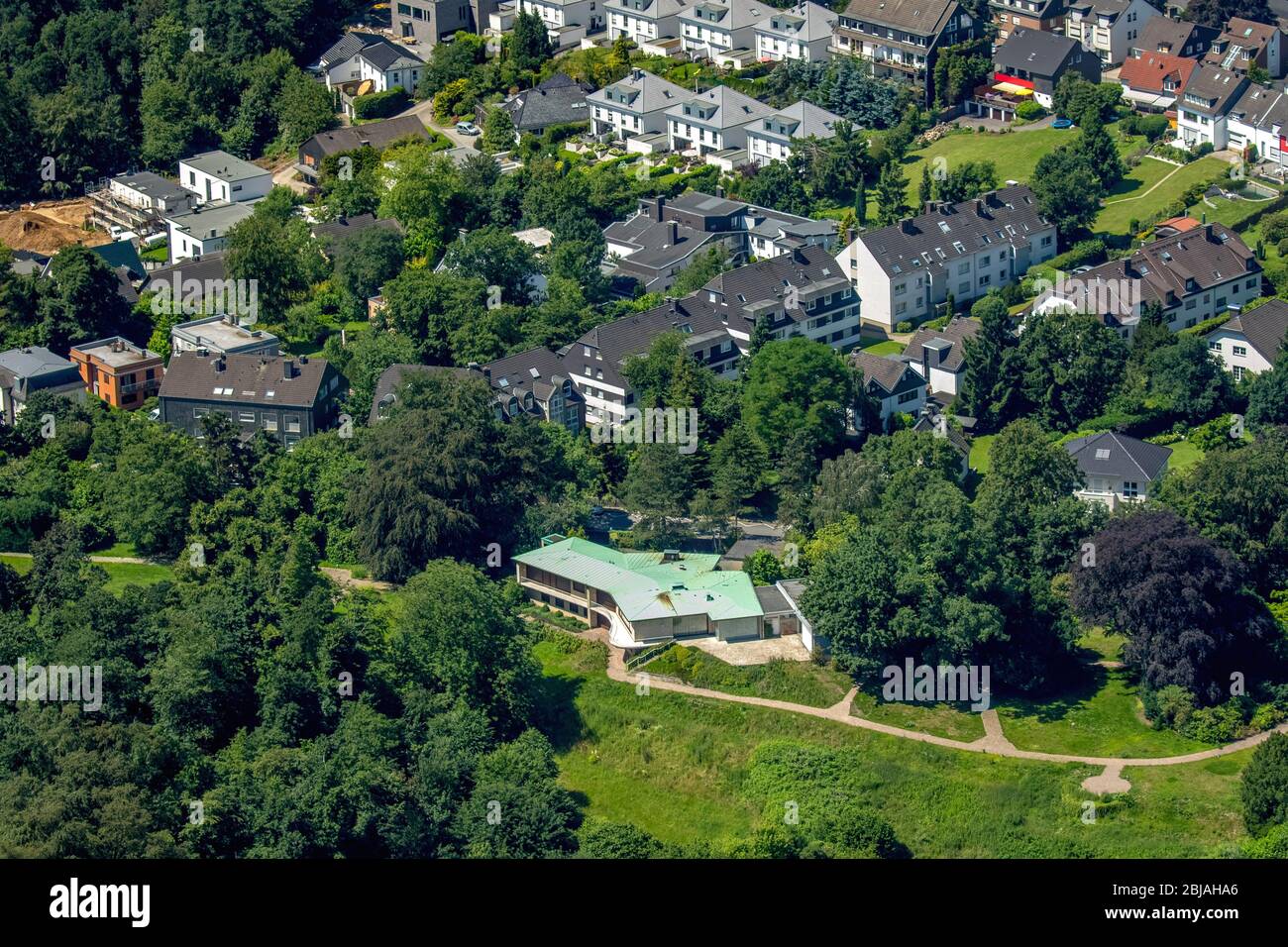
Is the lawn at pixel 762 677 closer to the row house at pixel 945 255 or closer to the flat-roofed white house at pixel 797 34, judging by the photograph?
the row house at pixel 945 255

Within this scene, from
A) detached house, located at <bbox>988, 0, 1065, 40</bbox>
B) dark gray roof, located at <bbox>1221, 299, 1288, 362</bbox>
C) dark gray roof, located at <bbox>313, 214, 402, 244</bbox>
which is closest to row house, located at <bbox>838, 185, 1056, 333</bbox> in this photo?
dark gray roof, located at <bbox>1221, 299, 1288, 362</bbox>

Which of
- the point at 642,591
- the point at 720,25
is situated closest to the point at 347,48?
the point at 720,25

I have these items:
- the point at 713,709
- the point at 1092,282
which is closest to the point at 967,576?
the point at 713,709

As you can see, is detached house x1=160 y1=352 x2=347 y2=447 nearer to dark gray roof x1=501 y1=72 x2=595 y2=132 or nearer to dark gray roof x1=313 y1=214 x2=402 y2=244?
dark gray roof x1=313 y1=214 x2=402 y2=244

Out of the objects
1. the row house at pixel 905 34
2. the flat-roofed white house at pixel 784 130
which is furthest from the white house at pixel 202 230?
the row house at pixel 905 34

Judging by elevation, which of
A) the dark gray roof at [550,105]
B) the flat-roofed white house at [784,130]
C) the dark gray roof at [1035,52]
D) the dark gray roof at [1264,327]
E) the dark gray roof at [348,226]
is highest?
the dark gray roof at [1264,327]
